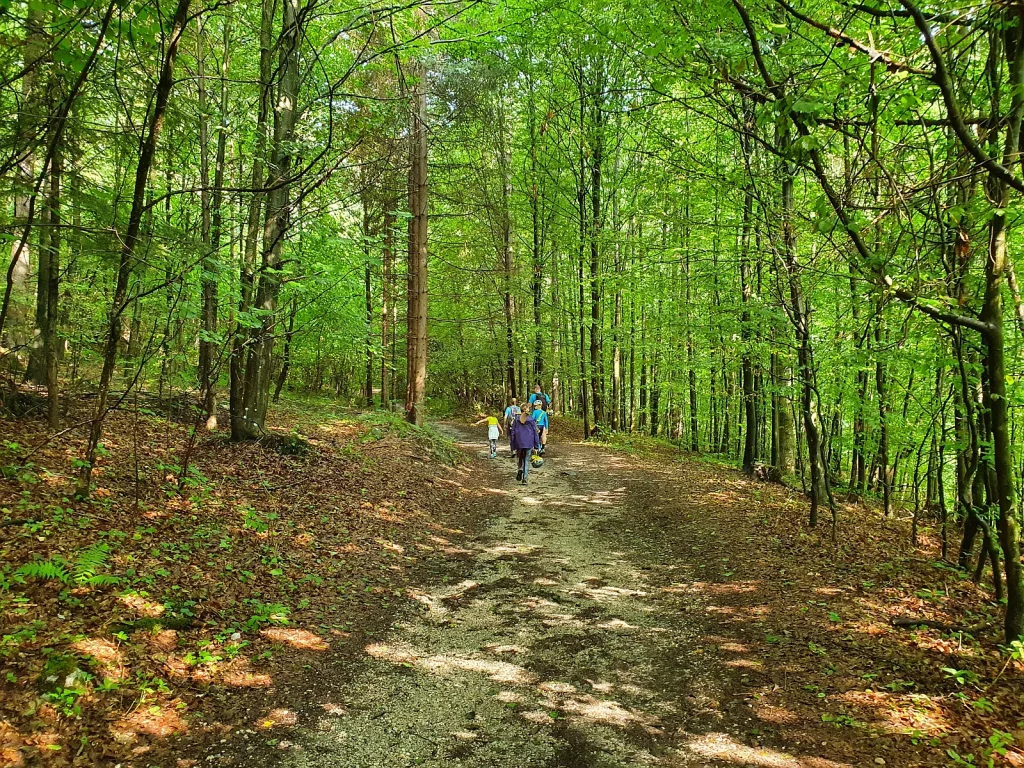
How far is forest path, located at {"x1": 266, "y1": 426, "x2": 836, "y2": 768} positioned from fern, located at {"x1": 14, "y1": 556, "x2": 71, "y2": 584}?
2.47 metres

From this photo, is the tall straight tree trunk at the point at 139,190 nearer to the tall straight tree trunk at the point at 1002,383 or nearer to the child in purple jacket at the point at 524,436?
the tall straight tree trunk at the point at 1002,383

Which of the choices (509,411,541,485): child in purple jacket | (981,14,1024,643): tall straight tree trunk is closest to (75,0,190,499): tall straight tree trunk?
(981,14,1024,643): tall straight tree trunk

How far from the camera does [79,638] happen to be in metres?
3.79

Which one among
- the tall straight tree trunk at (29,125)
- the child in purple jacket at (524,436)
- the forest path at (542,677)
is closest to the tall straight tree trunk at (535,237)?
the child in purple jacket at (524,436)

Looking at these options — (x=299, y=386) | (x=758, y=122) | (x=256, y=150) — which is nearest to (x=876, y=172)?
(x=758, y=122)

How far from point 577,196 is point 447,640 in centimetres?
1760

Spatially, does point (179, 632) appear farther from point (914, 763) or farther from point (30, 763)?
point (914, 763)

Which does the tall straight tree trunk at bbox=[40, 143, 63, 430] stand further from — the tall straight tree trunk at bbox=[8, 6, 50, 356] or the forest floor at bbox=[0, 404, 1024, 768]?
the forest floor at bbox=[0, 404, 1024, 768]

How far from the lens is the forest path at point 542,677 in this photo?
3.62 meters

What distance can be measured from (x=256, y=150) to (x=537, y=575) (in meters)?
7.78

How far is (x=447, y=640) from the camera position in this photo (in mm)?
5254

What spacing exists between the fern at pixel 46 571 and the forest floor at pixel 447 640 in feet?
0.27

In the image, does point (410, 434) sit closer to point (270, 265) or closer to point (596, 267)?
point (270, 265)

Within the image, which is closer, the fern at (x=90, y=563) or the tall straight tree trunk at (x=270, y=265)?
the fern at (x=90, y=563)
